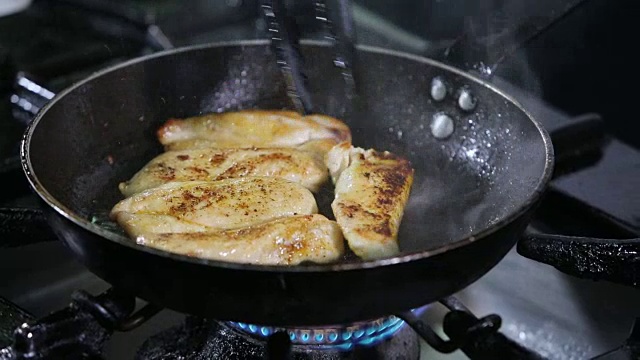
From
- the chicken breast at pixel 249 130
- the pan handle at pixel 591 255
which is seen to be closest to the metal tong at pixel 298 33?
the chicken breast at pixel 249 130

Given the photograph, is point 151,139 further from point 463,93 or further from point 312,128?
point 463,93

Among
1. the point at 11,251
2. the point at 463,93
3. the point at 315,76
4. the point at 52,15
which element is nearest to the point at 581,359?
the point at 463,93

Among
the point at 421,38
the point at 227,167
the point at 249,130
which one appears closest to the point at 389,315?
the point at 227,167

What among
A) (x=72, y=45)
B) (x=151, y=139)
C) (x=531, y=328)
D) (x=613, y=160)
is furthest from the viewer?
(x=72, y=45)

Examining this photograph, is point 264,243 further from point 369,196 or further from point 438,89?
point 438,89

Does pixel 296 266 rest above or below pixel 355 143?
above

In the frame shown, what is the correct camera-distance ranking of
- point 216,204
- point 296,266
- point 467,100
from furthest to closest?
point 467,100, point 216,204, point 296,266

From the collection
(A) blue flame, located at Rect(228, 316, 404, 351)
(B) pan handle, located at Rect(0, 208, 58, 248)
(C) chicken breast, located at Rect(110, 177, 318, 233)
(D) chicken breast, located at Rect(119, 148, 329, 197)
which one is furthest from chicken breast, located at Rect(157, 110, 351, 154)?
(A) blue flame, located at Rect(228, 316, 404, 351)
